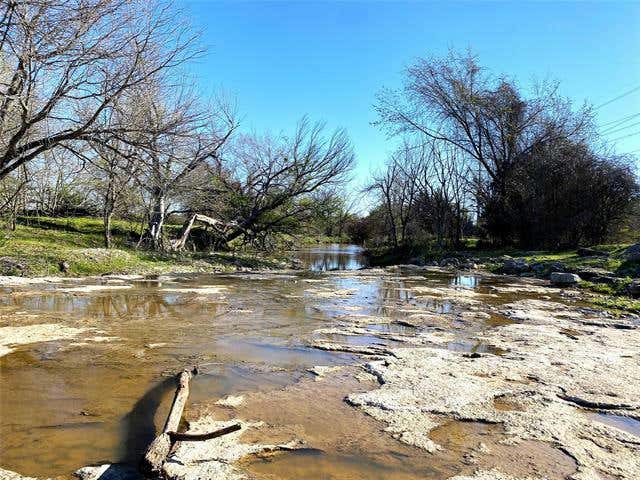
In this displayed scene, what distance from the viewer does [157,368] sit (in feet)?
15.5

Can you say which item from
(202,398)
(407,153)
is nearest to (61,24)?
(202,398)

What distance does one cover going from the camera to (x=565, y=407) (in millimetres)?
3967

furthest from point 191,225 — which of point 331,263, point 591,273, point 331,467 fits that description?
point 331,467

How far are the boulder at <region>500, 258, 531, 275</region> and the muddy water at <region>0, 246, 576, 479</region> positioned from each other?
21.6 ft

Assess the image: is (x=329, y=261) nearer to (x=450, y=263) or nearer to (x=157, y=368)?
(x=450, y=263)

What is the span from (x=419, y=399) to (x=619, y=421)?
1519 millimetres

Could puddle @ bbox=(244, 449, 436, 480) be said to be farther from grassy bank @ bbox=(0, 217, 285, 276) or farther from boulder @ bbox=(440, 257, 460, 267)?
boulder @ bbox=(440, 257, 460, 267)

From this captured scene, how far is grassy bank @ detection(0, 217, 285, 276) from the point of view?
11867mm

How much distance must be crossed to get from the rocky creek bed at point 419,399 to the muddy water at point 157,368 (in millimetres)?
27

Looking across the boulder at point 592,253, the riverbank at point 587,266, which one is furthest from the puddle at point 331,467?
the boulder at point 592,253

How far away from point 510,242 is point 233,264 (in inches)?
561

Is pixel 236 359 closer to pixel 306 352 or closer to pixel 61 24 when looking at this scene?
pixel 306 352

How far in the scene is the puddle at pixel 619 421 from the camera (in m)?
3.61

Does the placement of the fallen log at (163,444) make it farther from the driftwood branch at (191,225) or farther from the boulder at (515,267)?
the driftwood branch at (191,225)
